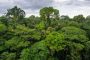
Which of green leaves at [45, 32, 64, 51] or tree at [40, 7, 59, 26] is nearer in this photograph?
green leaves at [45, 32, 64, 51]

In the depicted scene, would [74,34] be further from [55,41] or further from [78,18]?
[78,18]

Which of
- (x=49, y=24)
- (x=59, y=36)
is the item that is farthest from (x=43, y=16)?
(x=59, y=36)

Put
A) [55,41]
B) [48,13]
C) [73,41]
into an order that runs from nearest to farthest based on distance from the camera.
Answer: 1. [55,41]
2. [73,41]
3. [48,13]

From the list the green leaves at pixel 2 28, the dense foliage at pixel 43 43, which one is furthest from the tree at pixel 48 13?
the green leaves at pixel 2 28

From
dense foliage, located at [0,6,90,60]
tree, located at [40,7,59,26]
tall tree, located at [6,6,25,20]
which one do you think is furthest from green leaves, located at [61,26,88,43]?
tall tree, located at [6,6,25,20]

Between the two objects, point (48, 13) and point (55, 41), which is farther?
point (48, 13)

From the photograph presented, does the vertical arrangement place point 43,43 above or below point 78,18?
below

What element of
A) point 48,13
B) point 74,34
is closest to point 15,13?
point 48,13

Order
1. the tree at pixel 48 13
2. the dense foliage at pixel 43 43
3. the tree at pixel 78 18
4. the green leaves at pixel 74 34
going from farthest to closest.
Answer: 1. the tree at pixel 78 18
2. the tree at pixel 48 13
3. the green leaves at pixel 74 34
4. the dense foliage at pixel 43 43

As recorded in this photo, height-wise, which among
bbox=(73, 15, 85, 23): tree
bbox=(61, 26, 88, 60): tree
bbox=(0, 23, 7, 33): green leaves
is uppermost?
bbox=(0, 23, 7, 33): green leaves

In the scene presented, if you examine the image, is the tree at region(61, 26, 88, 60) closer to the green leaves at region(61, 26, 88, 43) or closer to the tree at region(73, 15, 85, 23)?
the green leaves at region(61, 26, 88, 43)

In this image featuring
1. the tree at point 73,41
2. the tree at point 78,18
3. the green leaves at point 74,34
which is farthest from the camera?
the tree at point 78,18

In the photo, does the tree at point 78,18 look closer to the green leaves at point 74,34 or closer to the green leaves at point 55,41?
the green leaves at point 74,34

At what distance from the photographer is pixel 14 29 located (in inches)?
1180
